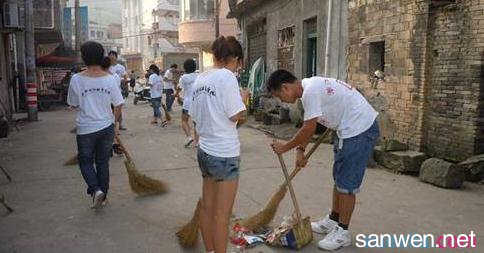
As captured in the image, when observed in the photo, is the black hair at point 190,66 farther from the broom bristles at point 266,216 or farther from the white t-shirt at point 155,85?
the broom bristles at point 266,216

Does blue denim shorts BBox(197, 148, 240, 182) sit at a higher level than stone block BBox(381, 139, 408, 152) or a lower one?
higher

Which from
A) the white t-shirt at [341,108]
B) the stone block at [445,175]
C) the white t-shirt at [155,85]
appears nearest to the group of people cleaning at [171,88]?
the white t-shirt at [155,85]

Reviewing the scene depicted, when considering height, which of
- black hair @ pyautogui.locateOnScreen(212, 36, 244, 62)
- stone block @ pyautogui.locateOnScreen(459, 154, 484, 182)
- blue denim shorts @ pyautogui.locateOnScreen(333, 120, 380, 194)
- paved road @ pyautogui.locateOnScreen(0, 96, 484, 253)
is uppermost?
black hair @ pyautogui.locateOnScreen(212, 36, 244, 62)

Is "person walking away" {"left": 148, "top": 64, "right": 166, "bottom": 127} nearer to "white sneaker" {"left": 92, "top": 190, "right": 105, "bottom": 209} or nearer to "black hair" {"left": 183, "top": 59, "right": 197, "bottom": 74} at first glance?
"black hair" {"left": 183, "top": 59, "right": 197, "bottom": 74}

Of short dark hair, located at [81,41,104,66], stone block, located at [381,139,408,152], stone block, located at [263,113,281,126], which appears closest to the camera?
short dark hair, located at [81,41,104,66]

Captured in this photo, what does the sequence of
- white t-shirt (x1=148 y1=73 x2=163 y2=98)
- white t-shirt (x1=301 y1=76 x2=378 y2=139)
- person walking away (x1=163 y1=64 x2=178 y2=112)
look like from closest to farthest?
white t-shirt (x1=301 y1=76 x2=378 y2=139), white t-shirt (x1=148 y1=73 x2=163 y2=98), person walking away (x1=163 y1=64 x2=178 y2=112)

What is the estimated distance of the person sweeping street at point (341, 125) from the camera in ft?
12.6

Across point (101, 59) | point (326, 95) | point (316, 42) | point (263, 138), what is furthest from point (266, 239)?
point (316, 42)

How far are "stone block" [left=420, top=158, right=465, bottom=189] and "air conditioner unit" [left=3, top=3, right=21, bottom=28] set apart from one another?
35.6ft

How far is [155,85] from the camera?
478 inches

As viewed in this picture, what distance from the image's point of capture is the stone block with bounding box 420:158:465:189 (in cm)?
596

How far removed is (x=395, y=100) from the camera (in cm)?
808

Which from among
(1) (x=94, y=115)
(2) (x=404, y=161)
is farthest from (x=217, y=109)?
(2) (x=404, y=161)

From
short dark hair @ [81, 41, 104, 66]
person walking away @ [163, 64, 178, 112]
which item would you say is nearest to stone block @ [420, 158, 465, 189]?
short dark hair @ [81, 41, 104, 66]
